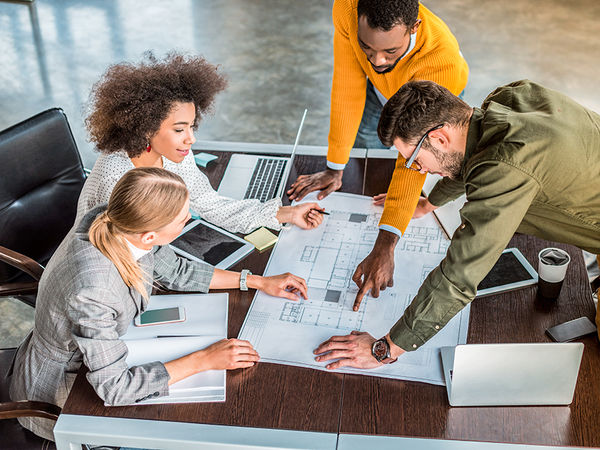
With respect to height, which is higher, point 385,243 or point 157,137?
point 157,137

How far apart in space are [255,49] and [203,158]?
341 cm

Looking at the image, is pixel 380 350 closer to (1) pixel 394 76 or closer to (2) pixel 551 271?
(2) pixel 551 271

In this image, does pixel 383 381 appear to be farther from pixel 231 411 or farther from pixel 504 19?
pixel 504 19

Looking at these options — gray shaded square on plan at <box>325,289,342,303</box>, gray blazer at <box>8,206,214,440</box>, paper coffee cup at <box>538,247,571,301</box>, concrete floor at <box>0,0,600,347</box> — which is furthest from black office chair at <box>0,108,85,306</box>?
concrete floor at <box>0,0,600,347</box>

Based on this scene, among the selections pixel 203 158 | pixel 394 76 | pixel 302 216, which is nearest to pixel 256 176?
pixel 203 158

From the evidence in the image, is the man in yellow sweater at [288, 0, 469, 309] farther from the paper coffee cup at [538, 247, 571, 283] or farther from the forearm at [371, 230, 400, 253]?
the paper coffee cup at [538, 247, 571, 283]

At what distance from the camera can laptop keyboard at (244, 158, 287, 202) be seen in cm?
230

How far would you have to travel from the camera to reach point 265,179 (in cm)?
239

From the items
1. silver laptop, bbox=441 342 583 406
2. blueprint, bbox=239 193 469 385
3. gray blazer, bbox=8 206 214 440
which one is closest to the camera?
silver laptop, bbox=441 342 583 406

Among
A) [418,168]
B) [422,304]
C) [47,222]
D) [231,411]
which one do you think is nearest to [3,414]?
[231,411]

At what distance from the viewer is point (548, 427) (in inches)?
56.6

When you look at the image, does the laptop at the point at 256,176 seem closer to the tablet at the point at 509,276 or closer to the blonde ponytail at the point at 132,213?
the blonde ponytail at the point at 132,213

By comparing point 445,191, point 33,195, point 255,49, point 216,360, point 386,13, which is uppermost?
point 386,13

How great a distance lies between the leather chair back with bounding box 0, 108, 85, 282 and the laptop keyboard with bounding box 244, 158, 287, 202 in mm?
644
